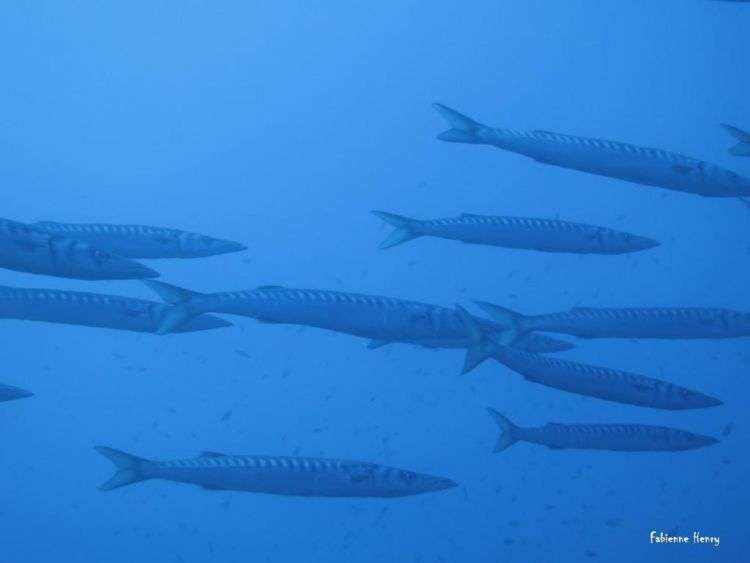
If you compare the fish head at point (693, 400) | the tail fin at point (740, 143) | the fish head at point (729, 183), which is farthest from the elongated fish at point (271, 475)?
the tail fin at point (740, 143)

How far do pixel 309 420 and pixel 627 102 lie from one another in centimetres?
618

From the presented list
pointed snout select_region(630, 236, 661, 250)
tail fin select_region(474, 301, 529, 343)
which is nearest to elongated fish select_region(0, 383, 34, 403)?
tail fin select_region(474, 301, 529, 343)

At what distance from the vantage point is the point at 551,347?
5.72 meters

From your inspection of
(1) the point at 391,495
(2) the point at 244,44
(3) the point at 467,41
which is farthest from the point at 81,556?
(3) the point at 467,41

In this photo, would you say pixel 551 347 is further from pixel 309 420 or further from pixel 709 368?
pixel 709 368

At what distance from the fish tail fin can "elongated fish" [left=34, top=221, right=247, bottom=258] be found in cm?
164

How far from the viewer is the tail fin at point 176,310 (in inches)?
180

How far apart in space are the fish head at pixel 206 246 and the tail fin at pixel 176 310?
0.62 m

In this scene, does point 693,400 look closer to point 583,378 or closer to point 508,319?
point 583,378

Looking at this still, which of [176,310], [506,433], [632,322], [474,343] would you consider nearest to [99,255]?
[176,310]

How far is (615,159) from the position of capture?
4684mm

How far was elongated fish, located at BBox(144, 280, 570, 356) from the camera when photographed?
174 inches

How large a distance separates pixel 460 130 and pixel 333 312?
146 centimetres

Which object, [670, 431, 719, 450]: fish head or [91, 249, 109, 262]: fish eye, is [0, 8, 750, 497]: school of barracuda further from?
[91, 249, 109, 262]: fish eye
